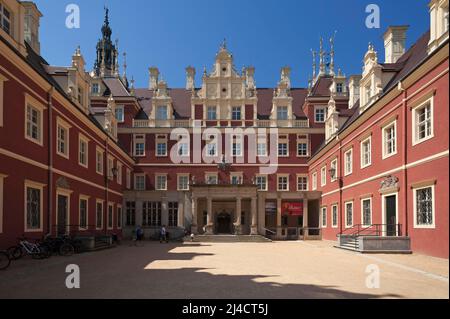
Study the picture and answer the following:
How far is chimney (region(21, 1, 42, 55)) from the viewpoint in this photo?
2748 cm

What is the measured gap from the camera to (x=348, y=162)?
30.2 metres

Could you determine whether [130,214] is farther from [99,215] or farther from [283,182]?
[283,182]

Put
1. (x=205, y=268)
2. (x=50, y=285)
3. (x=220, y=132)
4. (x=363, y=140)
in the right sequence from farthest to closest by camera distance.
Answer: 1. (x=220, y=132)
2. (x=363, y=140)
3. (x=205, y=268)
4. (x=50, y=285)

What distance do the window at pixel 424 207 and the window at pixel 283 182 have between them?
2531 cm

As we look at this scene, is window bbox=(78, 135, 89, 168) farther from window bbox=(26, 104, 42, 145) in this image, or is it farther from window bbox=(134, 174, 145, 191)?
window bbox=(134, 174, 145, 191)

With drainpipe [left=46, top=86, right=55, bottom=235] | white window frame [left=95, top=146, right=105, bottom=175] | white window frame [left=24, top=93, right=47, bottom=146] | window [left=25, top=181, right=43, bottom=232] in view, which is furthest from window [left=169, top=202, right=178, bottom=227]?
white window frame [left=24, top=93, right=47, bottom=146]

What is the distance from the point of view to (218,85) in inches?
1737

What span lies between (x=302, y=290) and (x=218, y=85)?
36.3 m

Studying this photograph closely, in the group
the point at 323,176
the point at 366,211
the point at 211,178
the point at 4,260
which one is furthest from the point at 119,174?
the point at 4,260

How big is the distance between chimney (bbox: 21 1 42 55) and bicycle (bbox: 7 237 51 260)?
52.1 feet

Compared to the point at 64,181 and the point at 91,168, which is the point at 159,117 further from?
the point at 64,181

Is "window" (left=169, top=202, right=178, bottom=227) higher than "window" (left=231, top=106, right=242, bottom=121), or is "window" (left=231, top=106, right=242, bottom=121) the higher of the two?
"window" (left=231, top=106, right=242, bottom=121)

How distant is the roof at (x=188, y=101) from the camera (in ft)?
151
